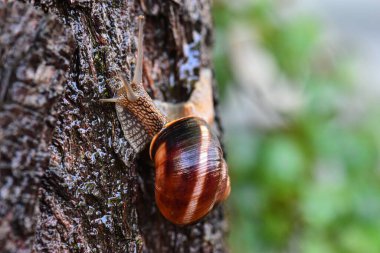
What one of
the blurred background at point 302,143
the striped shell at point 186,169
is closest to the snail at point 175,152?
the striped shell at point 186,169

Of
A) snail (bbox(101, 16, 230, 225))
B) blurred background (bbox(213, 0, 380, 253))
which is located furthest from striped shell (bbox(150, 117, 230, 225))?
blurred background (bbox(213, 0, 380, 253))

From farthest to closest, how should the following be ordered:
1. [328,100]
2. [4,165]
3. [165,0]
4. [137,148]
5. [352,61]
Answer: [352,61]
[328,100]
[165,0]
[137,148]
[4,165]

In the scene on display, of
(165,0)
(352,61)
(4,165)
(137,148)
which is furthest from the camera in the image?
(352,61)

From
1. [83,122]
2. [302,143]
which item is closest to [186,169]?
[83,122]

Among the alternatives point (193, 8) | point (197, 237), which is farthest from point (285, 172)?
point (193, 8)

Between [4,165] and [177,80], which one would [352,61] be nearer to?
[177,80]

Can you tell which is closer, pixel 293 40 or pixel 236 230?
pixel 293 40

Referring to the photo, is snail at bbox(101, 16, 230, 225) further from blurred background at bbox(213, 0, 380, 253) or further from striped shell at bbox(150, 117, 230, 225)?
blurred background at bbox(213, 0, 380, 253)

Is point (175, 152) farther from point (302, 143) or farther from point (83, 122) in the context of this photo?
point (302, 143)
